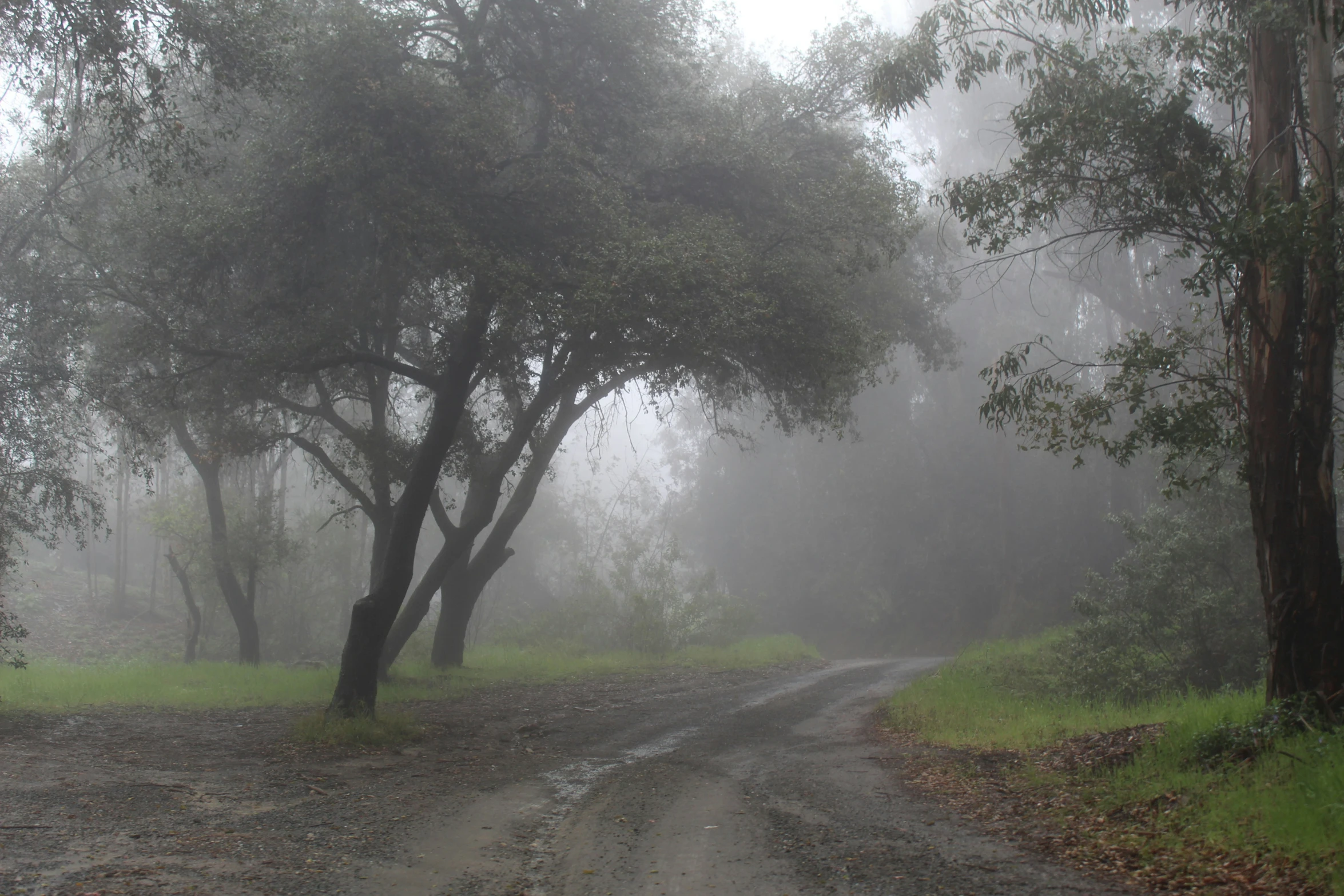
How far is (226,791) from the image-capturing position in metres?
7.84

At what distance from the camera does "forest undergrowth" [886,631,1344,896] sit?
506 centimetres

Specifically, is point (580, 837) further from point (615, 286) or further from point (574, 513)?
point (574, 513)

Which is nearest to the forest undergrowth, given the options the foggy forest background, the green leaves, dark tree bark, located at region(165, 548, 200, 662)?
the green leaves

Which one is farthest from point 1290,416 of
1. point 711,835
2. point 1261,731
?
point 711,835

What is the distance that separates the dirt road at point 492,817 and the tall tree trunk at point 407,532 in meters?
1.11

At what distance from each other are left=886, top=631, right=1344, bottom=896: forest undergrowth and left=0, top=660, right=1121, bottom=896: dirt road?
1.68 ft

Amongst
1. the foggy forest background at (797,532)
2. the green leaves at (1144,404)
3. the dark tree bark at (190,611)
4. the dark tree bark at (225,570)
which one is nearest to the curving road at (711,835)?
the green leaves at (1144,404)

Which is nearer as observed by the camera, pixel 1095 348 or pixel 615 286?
pixel 615 286

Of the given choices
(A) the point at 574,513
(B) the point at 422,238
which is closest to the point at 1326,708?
(B) the point at 422,238

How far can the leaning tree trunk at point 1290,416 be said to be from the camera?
7039 mm

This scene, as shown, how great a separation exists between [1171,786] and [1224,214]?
4.67 metres

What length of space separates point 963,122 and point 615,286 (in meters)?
26.8

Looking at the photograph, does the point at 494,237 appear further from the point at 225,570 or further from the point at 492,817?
the point at 225,570

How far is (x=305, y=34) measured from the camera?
1190cm
